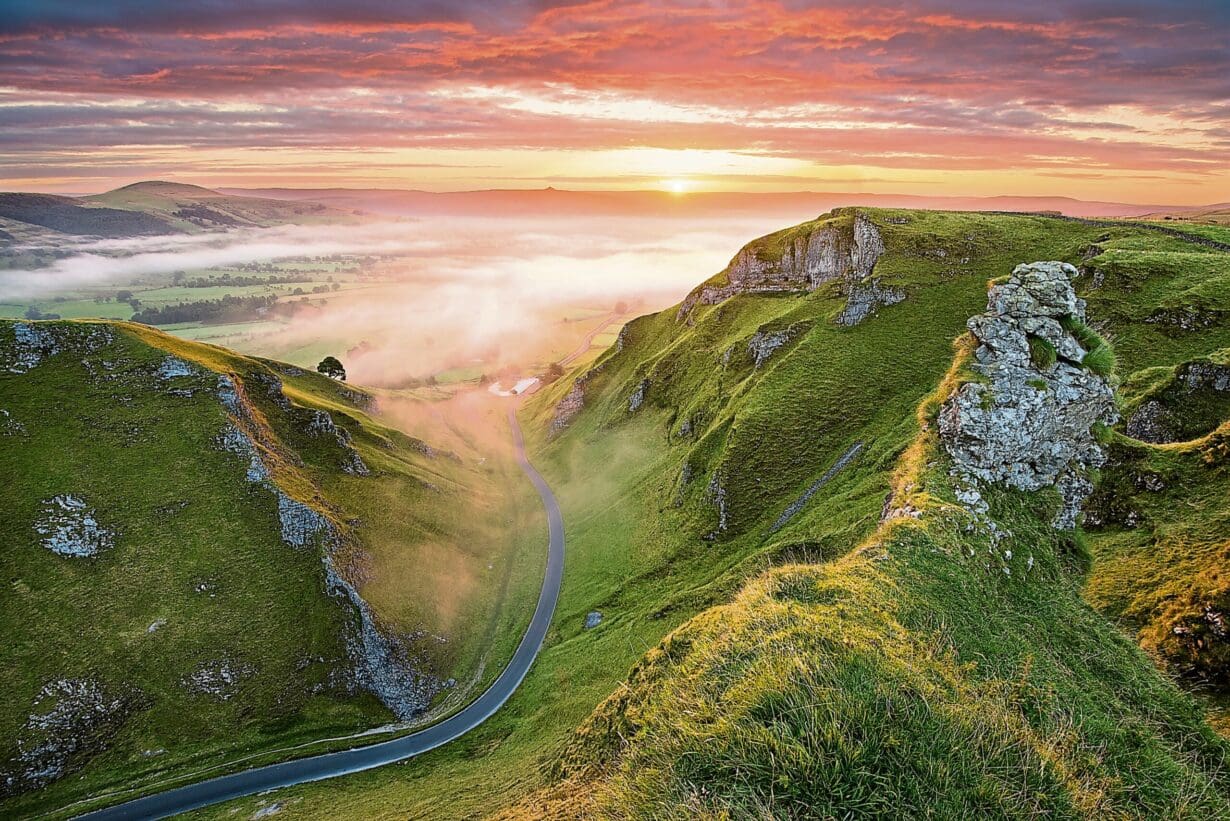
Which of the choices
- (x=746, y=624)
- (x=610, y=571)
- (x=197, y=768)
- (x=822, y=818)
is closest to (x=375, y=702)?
(x=197, y=768)

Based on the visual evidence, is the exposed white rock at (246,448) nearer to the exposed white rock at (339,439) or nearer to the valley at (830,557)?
the valley at (830,557)

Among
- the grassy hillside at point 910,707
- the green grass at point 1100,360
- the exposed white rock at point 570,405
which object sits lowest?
the exposed white rock at point 570,405

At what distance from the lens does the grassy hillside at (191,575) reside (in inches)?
2308

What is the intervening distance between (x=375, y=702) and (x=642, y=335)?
416ft

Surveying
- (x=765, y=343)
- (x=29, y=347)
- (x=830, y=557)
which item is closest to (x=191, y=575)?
(x=29, y=347)

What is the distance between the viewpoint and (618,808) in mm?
10484

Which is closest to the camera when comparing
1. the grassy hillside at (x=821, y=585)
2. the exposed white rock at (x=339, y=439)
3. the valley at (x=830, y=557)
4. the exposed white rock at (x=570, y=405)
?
the grassy hillside at (x=821, y=585)

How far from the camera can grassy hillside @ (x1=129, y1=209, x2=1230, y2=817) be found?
32.9 feet

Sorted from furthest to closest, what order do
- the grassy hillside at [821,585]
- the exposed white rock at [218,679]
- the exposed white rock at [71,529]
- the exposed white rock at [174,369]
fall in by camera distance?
the exposed white rock at [174,369] < the exposed white rock at [71,529] < the exposed white rock at [218,679] < the grassy hillside at [821,585]

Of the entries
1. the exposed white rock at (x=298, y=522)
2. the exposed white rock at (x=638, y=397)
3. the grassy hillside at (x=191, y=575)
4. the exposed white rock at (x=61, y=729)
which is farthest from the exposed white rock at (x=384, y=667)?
the exposed white rock at (x=638, y=397)

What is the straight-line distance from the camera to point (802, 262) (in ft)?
426

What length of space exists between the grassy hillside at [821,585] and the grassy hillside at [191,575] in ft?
37.2

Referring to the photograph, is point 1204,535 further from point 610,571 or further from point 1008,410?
point 610,571

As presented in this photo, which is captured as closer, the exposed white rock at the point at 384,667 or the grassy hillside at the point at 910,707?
the grassy hillside at the point at 910,707
